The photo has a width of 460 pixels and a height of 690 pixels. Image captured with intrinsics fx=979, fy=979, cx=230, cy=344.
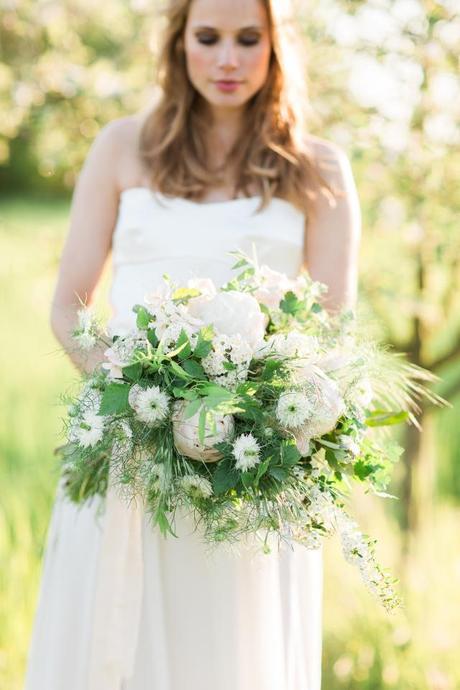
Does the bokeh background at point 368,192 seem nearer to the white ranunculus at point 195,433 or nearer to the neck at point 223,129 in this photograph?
the neck at point 223,129

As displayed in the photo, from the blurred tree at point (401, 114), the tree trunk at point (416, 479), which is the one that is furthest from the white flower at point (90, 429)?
the tree trunk at point (416, 479)

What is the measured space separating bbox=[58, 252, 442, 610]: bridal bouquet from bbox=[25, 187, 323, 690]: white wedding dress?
0.39m

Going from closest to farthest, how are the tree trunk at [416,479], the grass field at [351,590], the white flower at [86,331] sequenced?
the white flower at [86,331] → the grass field at [351,590] → the tree trunk at [416,479]

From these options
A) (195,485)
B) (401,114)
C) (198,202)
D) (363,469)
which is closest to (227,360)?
(195,485)

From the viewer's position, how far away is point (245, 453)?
2.01 metres

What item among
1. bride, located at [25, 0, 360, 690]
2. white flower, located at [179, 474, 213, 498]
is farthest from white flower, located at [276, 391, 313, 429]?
bride, located at [25, 0, 360, 690]

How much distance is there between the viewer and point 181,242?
9.75 ft

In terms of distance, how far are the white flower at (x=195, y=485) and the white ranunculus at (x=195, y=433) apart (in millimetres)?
45

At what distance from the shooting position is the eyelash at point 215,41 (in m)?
2.92

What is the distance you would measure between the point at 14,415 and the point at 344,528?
5.02 meters

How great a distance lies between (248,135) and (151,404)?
1.40 metres

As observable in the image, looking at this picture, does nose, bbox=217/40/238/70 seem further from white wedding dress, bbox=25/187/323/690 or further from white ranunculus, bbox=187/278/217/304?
white ranunculus, bbox=187/278/217/304

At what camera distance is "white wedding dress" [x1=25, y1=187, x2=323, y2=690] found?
8.42 ft

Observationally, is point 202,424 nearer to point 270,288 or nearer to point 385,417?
point 270,288
